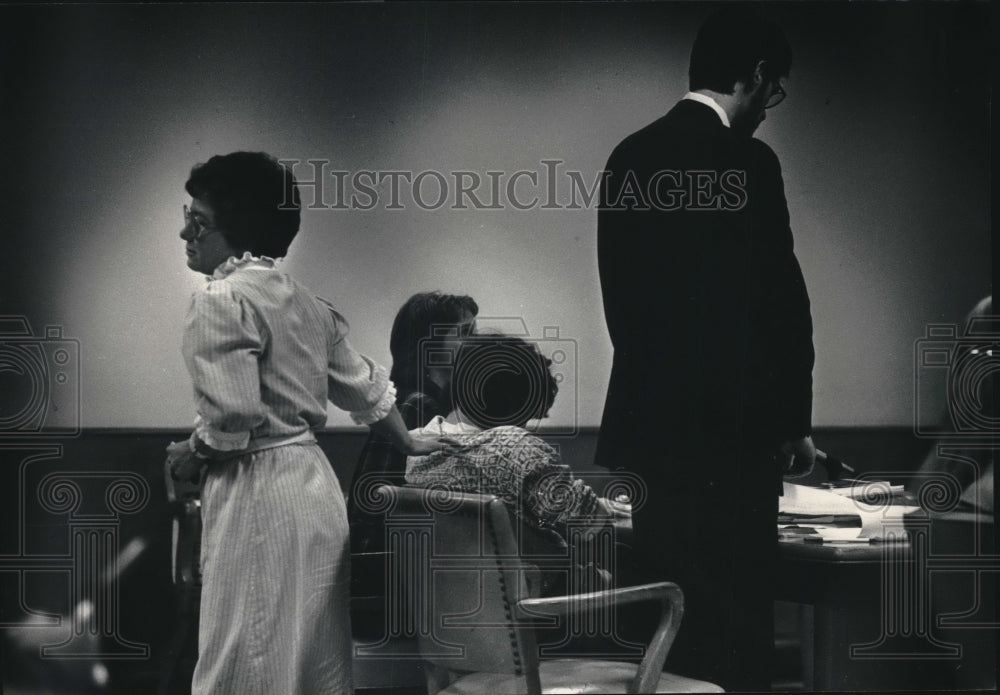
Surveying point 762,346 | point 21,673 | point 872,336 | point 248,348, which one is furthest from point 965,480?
point 21,673

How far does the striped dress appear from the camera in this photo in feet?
7.75

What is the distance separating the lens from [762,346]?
2.98 meters

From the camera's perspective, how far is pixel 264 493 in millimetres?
2410

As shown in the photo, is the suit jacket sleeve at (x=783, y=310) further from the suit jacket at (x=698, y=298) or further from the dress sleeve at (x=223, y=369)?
the dress sleeve at (x=223, y=369)

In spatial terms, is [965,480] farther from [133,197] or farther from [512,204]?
[133,197]

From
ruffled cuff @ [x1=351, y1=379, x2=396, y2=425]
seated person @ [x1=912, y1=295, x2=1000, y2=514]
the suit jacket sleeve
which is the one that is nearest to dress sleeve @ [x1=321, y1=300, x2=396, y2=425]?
ruffled cuff @ [x1=351, y1=379, x2=396, y2=425]

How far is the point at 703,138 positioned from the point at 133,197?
1592 mm

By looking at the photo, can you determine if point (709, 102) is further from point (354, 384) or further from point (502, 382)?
point (354, 384)

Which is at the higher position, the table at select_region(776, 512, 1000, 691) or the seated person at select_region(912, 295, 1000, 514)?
the seated person at select_region(912, 295, 1000, 514)

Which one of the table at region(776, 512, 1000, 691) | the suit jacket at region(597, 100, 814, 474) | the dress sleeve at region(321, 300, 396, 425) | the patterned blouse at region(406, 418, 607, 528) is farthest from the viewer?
the table at region(776, 512, 1000, 691)

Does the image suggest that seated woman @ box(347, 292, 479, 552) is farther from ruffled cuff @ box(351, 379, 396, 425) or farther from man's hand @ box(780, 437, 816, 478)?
man's hand @ box(780, 437, 816, 478)

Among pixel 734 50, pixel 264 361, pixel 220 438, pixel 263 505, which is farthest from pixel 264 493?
pixel 734 50

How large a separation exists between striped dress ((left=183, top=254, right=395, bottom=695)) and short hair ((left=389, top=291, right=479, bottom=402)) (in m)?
0.40

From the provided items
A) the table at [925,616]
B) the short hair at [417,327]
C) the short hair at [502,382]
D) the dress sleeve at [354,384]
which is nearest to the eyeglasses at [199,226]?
the dress sleeve at [354,384]
